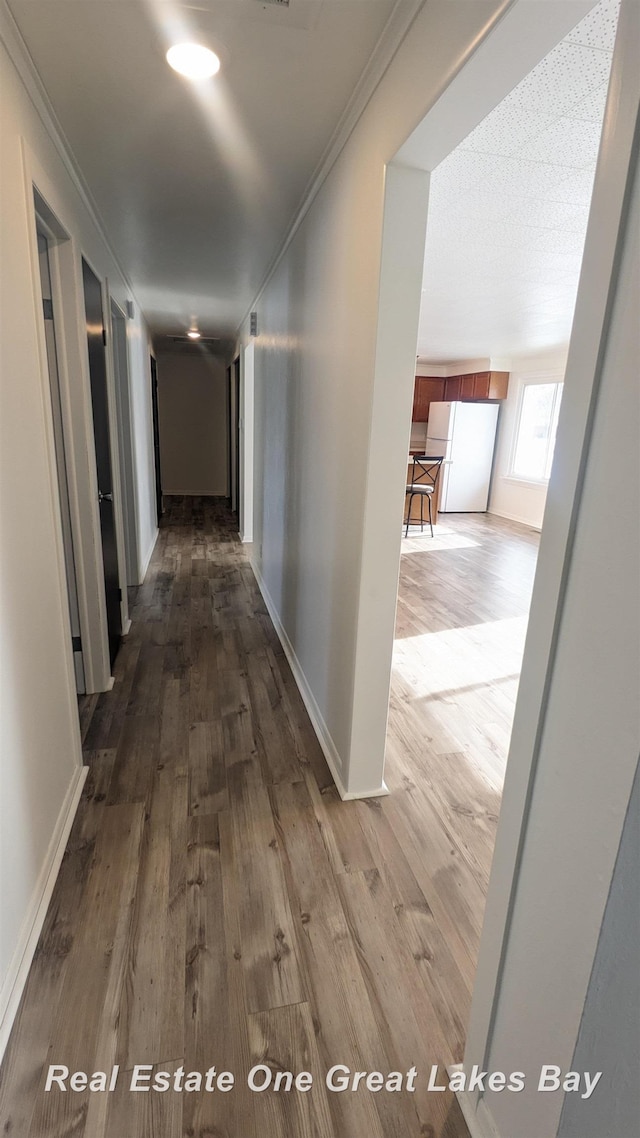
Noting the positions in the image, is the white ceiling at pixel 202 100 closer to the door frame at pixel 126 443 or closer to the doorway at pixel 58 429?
the doorway at pixel 58 429

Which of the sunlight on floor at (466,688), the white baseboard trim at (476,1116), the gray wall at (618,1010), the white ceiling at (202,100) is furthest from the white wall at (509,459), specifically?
the gray wall at (618,1010)

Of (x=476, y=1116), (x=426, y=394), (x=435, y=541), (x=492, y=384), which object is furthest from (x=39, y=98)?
(x=426, y=394)

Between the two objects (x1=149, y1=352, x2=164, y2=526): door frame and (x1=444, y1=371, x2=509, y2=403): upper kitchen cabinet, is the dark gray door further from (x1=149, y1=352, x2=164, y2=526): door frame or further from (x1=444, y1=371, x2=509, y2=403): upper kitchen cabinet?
(x1=444, y1=371, x2=509, y2=403): upper kitchen cabinet

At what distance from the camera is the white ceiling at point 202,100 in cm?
140

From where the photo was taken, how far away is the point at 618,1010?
75 cm

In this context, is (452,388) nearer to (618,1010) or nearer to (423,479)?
(423,479)

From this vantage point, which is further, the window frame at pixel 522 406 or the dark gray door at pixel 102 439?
the window frame at pixel 522 406

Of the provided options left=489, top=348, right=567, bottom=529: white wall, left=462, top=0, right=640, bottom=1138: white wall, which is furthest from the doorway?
left=489, top=348, right=567, bottom=529: white wall

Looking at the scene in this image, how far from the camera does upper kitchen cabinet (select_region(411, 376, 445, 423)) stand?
9469 mm

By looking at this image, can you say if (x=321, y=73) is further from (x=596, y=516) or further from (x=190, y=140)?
(x=596, y=516)

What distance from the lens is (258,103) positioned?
176cm

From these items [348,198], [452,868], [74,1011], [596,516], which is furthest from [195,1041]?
[348,198]

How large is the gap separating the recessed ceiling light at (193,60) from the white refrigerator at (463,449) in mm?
7012

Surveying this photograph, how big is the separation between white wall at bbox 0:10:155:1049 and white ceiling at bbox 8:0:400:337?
0.51 ft
